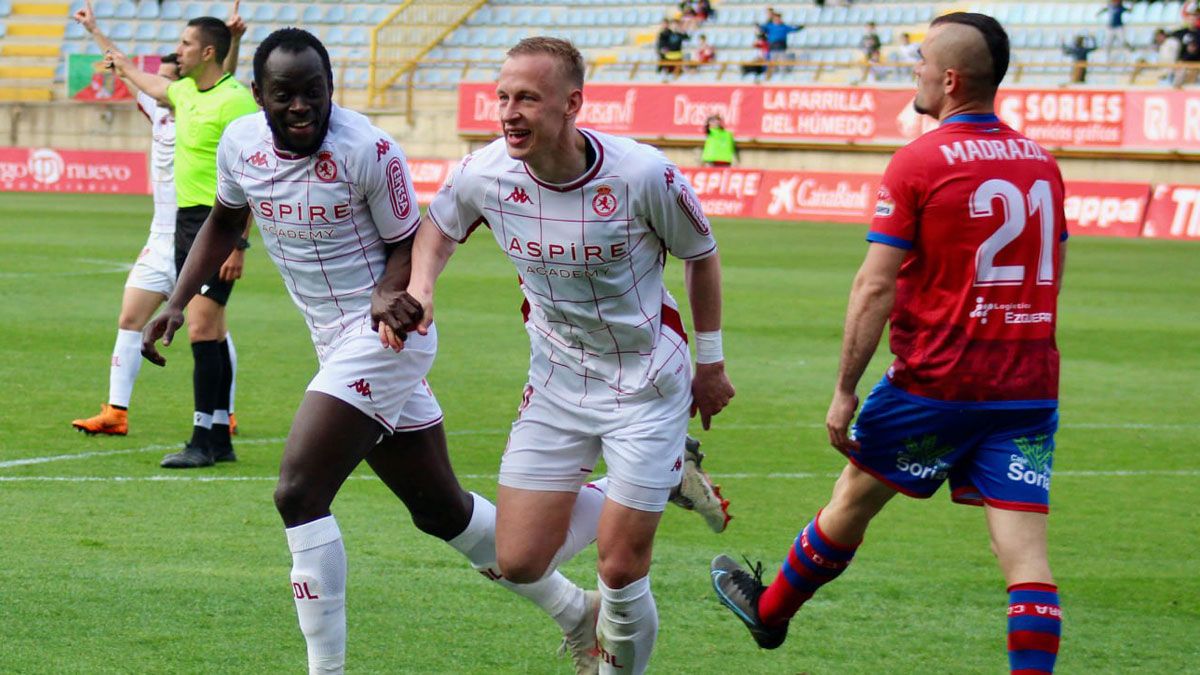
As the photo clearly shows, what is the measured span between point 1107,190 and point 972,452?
81.6ft

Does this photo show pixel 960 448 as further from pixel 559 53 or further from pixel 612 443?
pixel 559 53

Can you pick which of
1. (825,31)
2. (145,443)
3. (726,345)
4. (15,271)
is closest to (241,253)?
(145,443)

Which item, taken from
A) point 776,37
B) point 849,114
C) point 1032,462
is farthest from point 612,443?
point 776,37

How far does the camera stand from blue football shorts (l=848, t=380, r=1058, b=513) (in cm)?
479

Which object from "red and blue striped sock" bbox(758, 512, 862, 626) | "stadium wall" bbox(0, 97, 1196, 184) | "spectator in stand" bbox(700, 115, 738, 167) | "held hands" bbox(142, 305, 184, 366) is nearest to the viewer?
"red and blue striped sock" bbox(758, 512, 862, 626)

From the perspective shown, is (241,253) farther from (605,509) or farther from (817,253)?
(817,253)

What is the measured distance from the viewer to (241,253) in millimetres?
8531

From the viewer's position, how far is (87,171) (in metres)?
37.8

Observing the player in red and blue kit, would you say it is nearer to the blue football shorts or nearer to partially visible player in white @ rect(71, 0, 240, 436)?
the blue football shorts

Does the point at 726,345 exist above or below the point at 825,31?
below

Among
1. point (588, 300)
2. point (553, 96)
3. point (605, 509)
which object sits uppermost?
point (553, 96)

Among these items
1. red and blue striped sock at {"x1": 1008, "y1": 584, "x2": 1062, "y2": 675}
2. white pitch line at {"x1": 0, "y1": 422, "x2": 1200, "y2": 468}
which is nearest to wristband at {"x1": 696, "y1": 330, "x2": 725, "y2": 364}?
red and blue striped sock at {"x1": 1008, "y1": 584, "x2": 1062, "y2": 675}

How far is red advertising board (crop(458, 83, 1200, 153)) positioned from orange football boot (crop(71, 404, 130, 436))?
2246 cm

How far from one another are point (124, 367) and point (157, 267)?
1.97 feet
